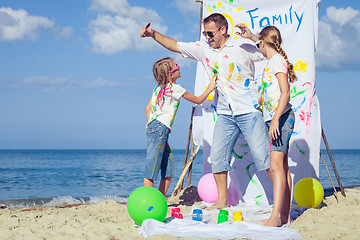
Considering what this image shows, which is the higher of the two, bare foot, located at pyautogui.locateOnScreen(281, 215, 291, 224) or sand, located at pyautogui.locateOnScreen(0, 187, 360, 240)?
bare foot, located at pyautogui.locateOnScreen(281, 215, 291, 224)

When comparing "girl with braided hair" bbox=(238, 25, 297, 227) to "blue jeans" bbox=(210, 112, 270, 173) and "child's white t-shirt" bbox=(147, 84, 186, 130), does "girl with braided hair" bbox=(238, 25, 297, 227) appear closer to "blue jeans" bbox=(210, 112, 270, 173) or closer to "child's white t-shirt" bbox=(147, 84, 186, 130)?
"blue jeans" bbox=(210, 112, 270, 173)

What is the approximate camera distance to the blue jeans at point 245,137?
383cm

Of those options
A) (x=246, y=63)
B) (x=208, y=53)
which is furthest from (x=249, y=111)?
(x=208, y=53)

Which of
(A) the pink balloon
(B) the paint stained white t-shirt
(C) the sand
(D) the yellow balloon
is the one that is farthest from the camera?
(A) the pink balloon

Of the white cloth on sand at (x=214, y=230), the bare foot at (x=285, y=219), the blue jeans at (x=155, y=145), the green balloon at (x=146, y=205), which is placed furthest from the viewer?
the blue jeans at (x=155, y=145)

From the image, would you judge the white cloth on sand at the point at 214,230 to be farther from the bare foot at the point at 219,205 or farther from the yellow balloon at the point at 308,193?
the yellow balloon at the point at 308,193

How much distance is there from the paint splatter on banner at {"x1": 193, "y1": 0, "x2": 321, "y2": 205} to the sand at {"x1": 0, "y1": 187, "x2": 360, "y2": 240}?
70cm

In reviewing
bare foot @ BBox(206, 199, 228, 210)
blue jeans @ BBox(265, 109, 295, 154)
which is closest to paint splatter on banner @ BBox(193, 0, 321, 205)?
bare foot @ BBox(206, 199, 228, 210)

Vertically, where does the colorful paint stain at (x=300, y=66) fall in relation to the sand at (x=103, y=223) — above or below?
above

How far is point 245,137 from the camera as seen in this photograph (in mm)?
3984

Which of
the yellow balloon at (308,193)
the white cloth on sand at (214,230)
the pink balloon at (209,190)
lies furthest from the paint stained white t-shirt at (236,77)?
the white cloth on sand at (214,230)

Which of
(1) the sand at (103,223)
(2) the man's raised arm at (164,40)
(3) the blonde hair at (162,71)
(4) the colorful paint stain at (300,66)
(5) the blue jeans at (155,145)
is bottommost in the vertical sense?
(1) the sand at (103,223)

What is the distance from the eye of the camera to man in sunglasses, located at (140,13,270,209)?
12.8 ft

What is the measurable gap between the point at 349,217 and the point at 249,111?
1.41 meters
